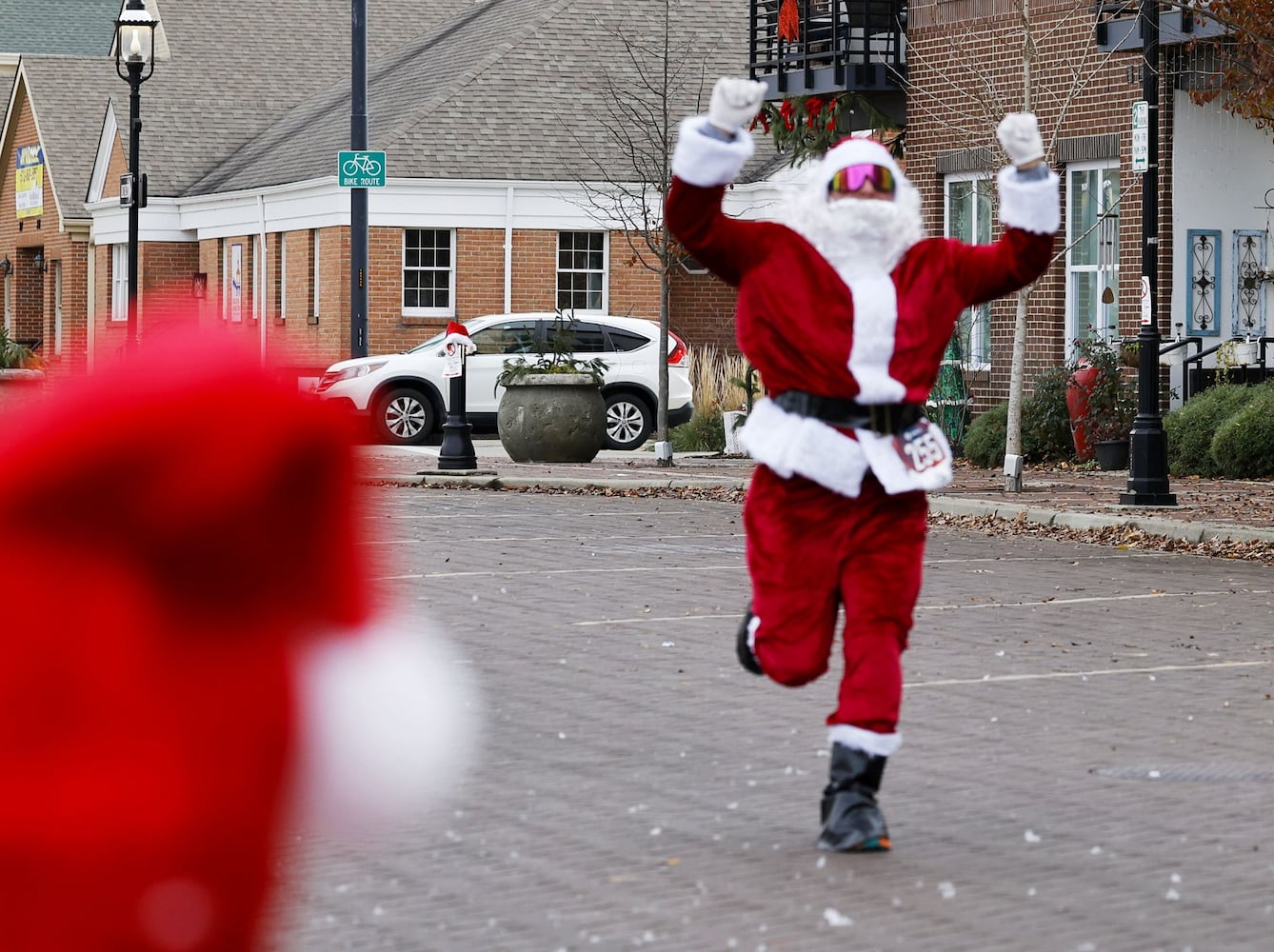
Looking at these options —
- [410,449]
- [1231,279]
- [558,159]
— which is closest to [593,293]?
[558,159]

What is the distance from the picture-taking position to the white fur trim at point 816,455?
5664 millimetres

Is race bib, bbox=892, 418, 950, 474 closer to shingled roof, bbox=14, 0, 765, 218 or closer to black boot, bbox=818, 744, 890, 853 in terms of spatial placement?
black boot, bbox=818, 744, 890, 853

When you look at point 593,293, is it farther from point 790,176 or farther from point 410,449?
point 410,449

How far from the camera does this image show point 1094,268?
76.3 feet

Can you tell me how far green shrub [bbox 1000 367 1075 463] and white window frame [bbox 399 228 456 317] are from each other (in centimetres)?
1469

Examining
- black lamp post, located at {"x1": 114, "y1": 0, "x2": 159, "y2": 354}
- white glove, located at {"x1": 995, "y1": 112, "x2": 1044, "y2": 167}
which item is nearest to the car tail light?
black lamp post, located at {"x1": 114, "y1": 0, "x2": 159, "y2": 354}

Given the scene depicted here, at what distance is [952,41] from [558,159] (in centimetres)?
1243

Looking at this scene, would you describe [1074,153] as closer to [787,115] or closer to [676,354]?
[787,115]

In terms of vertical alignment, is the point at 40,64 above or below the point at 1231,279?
above

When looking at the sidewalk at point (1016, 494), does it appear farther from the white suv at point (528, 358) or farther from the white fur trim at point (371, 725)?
the white fur trim at point (371, 725)

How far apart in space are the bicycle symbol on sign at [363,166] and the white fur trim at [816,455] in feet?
61.5

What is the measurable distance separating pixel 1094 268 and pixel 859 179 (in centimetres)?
1802

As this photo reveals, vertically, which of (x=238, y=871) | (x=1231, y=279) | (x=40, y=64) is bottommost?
(x=238, y=871)

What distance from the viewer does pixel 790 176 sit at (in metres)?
34.3
